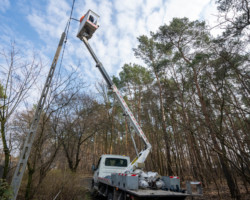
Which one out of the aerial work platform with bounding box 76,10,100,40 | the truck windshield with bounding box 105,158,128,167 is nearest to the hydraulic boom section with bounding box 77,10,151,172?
the aerial work platform with bounding box 76,10,100,40

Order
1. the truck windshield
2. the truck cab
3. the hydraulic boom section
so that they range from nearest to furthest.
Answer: the hydraulic boom section, the truck cab, the truck windshield

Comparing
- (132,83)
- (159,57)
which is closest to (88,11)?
(159,57)

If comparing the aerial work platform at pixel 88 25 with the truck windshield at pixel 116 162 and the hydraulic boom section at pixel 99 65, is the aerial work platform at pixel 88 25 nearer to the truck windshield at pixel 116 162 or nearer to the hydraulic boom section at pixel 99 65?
the hydraulic boom section at pixel 99 65

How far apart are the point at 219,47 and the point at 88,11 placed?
17.7ft

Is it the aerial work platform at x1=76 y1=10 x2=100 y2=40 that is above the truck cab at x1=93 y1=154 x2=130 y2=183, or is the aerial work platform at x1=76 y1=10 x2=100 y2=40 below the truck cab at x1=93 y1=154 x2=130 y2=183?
above

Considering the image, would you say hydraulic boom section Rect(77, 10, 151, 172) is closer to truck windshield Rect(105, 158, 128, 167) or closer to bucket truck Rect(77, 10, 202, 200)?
bucket truck Rect(77, 10, 202, 200)

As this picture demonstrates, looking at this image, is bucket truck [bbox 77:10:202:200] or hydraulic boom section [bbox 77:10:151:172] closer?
bucket truck [bbox 77:10:202:200]

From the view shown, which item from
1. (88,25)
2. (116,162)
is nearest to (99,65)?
(88,25)

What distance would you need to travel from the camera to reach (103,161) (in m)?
7.21

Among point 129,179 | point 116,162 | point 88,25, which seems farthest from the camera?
point 116,162

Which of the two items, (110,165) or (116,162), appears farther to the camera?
(116,162)

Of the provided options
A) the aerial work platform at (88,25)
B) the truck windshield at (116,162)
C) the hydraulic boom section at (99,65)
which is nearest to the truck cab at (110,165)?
the truck windshield at (116,162)

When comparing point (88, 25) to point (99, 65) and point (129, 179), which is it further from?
point (129, 179)

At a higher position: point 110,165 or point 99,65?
point 99,65
